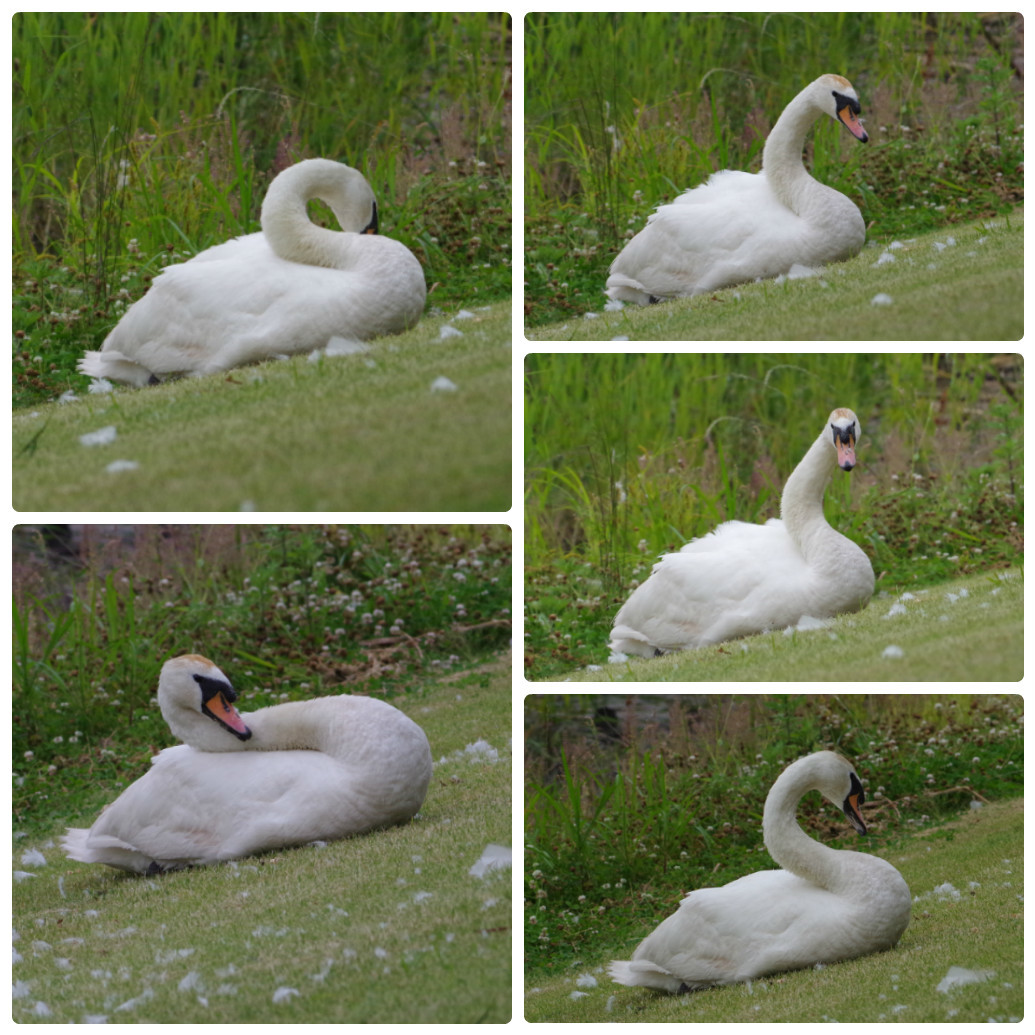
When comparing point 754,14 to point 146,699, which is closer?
point 754,14

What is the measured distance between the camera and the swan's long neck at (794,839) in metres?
7.94

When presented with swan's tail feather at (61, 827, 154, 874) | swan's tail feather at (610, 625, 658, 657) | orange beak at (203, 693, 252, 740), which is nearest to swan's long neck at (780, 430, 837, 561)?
swan's tail feather at (610, 625, 658, 657)

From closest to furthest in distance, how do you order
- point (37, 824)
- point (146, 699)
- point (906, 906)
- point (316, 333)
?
point (906, 906)
point (316, 333)
point (37, 824)
point (146, 699)

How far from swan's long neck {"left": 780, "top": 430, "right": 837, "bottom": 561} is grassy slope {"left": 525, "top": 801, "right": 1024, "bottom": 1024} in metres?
2.04

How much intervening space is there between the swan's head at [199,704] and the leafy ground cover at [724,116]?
2765mm

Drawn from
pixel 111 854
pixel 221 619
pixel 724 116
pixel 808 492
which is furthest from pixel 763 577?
pixel 111 854

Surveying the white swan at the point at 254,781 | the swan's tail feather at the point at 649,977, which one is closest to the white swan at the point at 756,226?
the white swan at the point at 254,781

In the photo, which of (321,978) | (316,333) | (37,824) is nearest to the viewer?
(321,978)

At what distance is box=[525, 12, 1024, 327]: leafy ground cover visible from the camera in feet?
29.0

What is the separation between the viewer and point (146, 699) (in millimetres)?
9492

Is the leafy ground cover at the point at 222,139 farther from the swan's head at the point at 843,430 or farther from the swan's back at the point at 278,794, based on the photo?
the swan's back at the point at 278,794

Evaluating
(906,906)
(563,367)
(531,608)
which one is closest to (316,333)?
(563,367)

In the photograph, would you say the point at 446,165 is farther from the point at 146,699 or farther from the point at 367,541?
the point at 146,699

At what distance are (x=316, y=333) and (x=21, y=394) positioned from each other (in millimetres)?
1807
